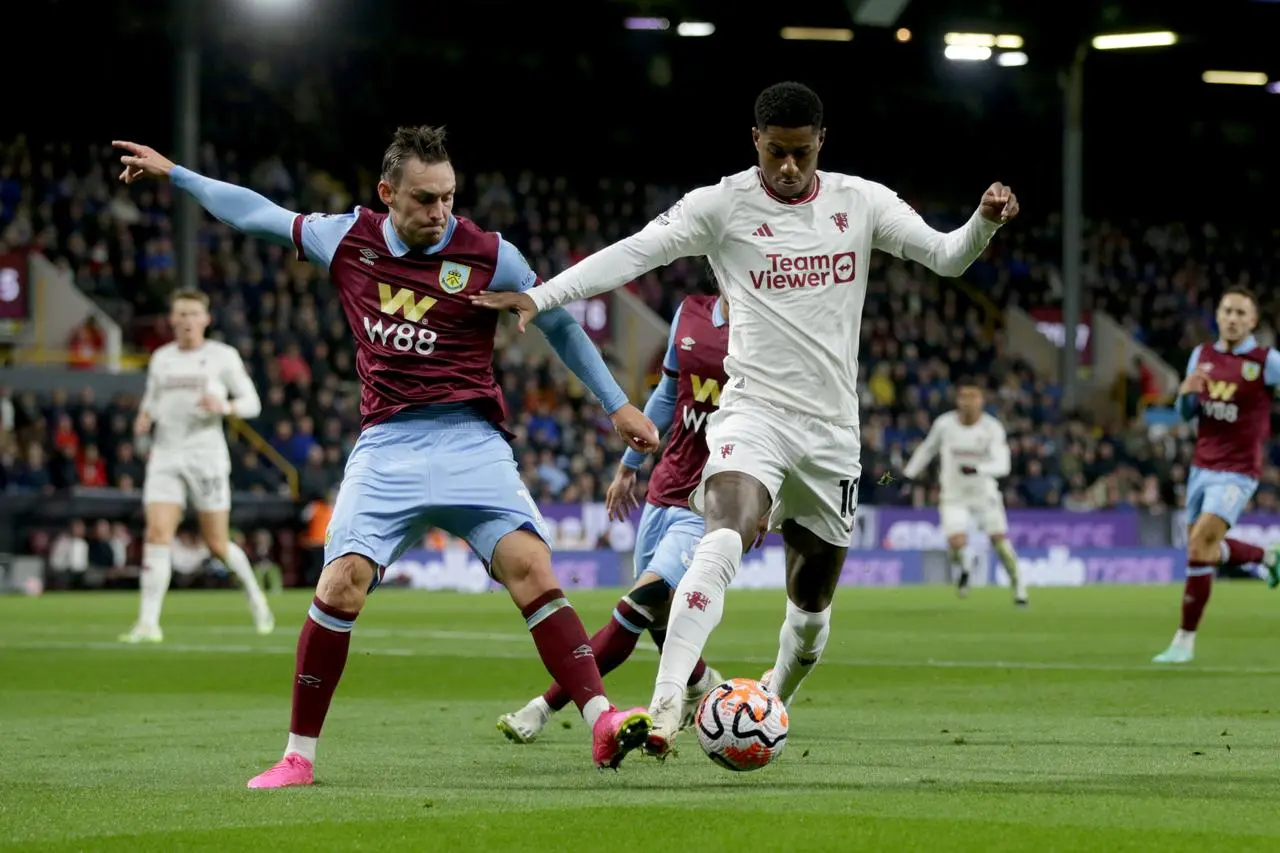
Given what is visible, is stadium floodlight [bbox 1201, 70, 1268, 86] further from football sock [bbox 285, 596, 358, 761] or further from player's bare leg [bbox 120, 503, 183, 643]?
football sock [bbox 285, 596, 358, 761]

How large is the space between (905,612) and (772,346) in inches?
538

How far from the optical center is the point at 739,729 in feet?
22.4

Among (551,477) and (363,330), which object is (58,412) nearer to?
(551,477)

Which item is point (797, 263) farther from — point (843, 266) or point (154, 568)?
point (154, 568)

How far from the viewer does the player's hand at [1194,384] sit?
13.3 m

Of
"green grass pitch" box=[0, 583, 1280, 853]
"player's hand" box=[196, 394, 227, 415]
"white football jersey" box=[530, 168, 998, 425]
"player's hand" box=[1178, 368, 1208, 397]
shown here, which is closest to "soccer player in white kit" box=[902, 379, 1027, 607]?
"green grass pitch" box=[0, 583, 1280, 853]

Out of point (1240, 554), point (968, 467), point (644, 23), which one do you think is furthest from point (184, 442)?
point (644, 23)

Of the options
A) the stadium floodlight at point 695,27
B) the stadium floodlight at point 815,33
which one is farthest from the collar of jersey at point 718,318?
the stadium floodlight at point 815,33

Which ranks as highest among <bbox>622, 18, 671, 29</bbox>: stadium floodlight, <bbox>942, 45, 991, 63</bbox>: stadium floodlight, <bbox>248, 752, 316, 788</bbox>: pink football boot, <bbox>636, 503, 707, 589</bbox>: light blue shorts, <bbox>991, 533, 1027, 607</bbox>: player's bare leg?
<bbox>622, 18, 671, 29</bbox>: stadium floodlight

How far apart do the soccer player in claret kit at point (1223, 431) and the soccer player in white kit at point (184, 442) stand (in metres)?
7.14

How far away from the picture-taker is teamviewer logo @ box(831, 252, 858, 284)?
7.73 m

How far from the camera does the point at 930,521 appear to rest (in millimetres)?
32156

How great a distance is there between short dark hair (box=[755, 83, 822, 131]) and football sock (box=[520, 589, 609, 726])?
192 centimetres

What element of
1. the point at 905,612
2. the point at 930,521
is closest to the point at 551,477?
the point at 930,521
